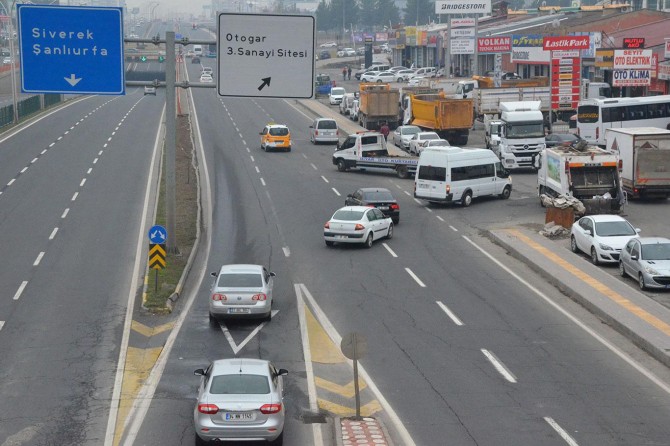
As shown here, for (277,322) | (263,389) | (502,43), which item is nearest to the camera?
(263,389)

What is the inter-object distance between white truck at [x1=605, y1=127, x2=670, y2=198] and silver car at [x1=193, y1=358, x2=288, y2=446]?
3115 centimetres

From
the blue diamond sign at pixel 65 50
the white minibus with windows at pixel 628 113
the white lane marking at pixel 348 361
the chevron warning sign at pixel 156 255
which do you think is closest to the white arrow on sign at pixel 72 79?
the blue diamond sign at pixel 65 50

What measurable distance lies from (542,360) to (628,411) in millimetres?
3871

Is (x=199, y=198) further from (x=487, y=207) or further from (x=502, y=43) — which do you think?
(x=502, y=43)

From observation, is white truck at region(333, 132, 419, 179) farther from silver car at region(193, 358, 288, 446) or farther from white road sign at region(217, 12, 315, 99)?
silver car at region(193, 358, 288, 446)

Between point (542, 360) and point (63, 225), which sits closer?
point (542, 360)

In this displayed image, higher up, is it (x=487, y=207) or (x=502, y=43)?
(x=502, y=43)

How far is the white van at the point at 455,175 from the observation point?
4569cm

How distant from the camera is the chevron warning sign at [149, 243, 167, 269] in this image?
30.3 m

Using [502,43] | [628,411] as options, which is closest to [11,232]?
[628,411]

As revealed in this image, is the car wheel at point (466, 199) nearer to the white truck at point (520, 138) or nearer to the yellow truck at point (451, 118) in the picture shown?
the white truck at point (520, 138)

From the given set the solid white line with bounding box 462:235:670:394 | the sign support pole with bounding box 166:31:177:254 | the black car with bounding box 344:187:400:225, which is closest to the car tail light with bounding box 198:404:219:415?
the solid white line with bounding box 462:235:670:394

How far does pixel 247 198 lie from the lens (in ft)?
160

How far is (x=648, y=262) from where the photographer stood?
30.9m
